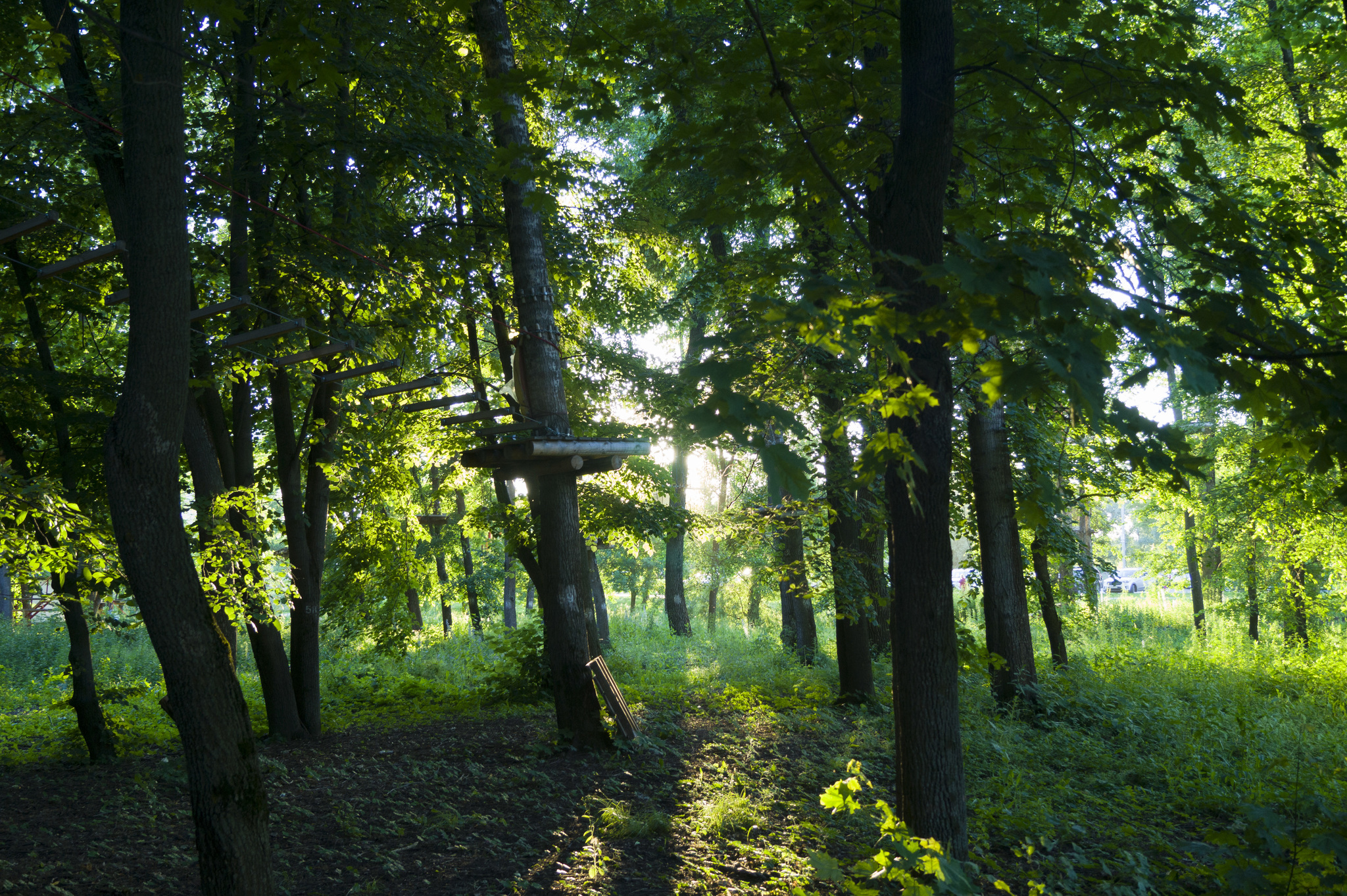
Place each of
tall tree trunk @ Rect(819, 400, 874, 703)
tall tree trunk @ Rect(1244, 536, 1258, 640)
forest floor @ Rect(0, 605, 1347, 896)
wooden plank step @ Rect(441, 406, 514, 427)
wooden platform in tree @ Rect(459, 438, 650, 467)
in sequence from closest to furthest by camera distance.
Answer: forest floor @ Rect(0, 605, 1347, 896)
wooden platform in tree @ Rect(459, 438, 650, 467)
wooden plank step @ Rect(441, 406, 514, 427)
tall tree trunk @ Rect(819, 400, 874, 703)
tall tree trunk @ Rect(1244, 536, 1258, 640)

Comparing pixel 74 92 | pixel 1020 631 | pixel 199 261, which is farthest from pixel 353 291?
pixel 1020 631

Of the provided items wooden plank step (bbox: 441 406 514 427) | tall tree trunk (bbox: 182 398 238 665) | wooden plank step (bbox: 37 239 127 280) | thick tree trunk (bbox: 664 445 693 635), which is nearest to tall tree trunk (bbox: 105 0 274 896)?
wooden plank step (bbox: 37 239 127 280)

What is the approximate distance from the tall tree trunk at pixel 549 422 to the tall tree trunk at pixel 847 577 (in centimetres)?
306

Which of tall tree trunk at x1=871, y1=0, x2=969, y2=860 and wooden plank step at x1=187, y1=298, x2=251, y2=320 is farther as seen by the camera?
wooden plank step at x1=187, y1=298, x2=251, y2=320

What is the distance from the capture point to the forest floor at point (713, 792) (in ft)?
16.4

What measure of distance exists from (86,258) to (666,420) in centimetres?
610

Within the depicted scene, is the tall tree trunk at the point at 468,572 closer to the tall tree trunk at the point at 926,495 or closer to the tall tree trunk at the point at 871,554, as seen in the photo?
the tall tree trunk at the point at 871,554

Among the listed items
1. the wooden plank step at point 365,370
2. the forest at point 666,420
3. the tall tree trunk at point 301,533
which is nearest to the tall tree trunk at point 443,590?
the forest at point 666,420

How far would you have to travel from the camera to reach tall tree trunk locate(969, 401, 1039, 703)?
9.45 meters

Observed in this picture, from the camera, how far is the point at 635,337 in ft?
50.3

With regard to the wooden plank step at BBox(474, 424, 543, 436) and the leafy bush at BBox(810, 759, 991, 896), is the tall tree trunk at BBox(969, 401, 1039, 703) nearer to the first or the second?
the wooden plank step at BBox(474, 424, 543, 436)

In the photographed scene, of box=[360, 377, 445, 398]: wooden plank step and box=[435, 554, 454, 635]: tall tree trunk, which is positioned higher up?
box=[360, 377, 445, 398]: wooden plank step

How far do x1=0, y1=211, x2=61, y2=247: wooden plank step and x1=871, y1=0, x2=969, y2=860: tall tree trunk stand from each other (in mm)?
5573

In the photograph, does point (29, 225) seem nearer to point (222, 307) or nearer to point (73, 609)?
point (222, 307)
